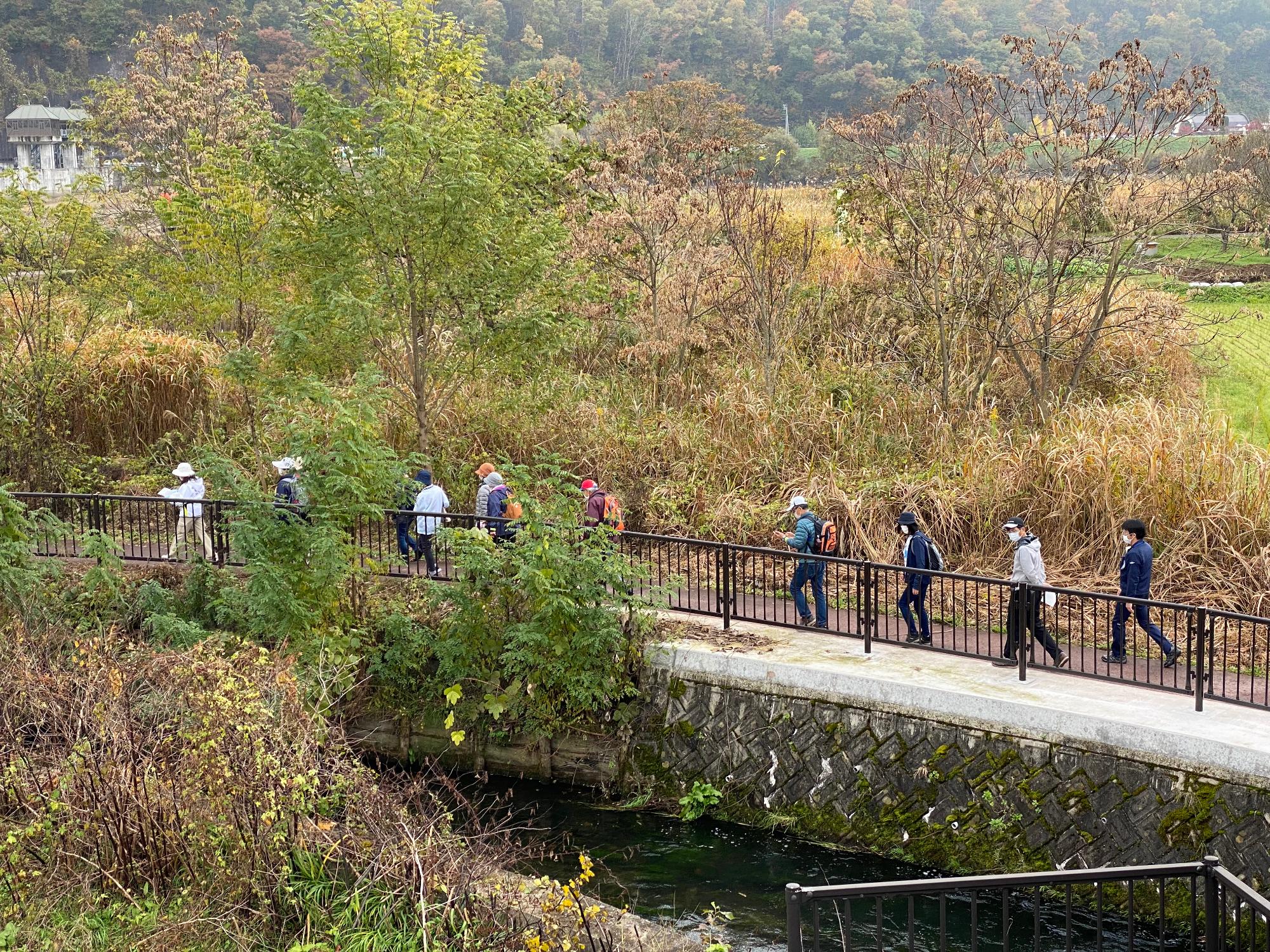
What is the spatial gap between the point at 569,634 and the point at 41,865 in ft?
17.5

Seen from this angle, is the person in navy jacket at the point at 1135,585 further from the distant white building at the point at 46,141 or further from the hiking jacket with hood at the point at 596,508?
the distant white building at the point at 46,141

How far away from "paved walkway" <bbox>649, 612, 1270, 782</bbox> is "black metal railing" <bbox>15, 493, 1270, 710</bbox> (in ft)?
0.49

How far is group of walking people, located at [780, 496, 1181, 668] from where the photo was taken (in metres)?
12.1

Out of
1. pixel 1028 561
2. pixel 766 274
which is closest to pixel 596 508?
pixel 1028 561

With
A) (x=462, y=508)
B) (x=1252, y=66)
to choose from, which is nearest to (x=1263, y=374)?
(x=462, y=508)

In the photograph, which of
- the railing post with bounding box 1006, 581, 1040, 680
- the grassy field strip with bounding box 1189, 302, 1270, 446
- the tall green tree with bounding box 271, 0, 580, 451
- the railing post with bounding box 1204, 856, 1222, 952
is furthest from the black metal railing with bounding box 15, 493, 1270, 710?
the grassy field strip with bounding box 1189, 302, 1270, 446

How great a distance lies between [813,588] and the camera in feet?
45.6

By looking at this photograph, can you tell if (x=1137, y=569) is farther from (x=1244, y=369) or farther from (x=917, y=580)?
(x=1244, y=369)

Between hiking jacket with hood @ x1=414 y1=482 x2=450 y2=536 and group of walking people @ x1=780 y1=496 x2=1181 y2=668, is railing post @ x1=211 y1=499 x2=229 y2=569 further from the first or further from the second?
group of walking people @ x1=780 y1=496 x2=1181 y2=668

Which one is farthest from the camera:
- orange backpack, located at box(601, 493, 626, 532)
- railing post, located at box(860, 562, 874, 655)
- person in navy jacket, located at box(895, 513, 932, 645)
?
orange backpack, located at box(601, 493, 626, 532)

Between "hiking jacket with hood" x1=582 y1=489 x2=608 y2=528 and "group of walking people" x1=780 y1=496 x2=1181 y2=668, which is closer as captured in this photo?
"group of walking people" x1=780 y1=496 x2=1181 y2=668

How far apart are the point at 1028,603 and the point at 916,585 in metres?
1.24

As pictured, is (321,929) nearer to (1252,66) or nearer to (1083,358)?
(1083,358)

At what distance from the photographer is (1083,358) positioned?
18.9 meters
